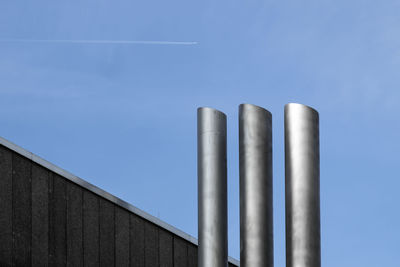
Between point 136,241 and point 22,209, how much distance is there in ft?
11.7

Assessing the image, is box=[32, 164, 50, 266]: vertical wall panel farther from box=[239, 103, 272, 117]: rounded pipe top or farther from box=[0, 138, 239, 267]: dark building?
box=[239, 103, 272, 117]: rounded pipe top

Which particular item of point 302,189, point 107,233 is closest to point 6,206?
point 107,233

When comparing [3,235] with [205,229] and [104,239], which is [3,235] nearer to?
[104,239]

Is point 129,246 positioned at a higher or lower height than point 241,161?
lower

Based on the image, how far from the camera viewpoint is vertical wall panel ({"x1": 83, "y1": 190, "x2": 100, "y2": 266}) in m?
20.1

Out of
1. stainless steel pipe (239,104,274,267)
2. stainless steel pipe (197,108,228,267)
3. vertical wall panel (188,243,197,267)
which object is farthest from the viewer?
vertical wall panel (188,243,197,267)

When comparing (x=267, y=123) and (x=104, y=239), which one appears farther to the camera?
(x=104, y=239)

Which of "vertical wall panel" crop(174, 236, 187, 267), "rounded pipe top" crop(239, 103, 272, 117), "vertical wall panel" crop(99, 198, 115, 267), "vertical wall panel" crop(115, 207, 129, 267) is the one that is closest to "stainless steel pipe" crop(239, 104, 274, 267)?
"rounded pipe top" crop(239, 103, 272, 117)

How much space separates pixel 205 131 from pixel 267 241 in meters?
→ 2.51

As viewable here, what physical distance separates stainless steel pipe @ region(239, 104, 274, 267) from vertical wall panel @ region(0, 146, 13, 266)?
5919mm

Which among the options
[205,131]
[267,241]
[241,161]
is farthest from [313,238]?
[205,131]

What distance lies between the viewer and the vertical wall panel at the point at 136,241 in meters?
21.3

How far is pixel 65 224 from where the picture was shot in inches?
779

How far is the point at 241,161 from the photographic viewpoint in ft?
50.9
